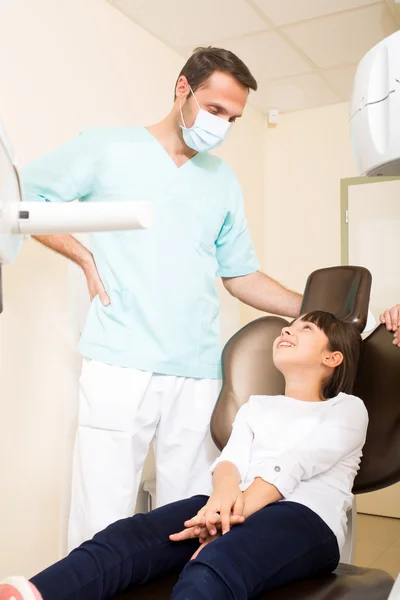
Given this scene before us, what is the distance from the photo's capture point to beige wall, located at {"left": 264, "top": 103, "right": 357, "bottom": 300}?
3.50 meters

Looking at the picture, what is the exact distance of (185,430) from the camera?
169 centimetres

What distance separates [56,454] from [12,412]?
28 centimetres

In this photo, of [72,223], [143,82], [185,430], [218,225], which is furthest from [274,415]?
[143,82]

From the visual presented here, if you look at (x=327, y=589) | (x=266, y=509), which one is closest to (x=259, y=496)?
(x=266, y=509)

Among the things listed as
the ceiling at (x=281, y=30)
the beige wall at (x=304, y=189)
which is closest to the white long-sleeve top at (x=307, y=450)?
the ceiling at (x=281, y=30)

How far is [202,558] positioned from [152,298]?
2.59ft

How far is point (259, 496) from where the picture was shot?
125 centimetres

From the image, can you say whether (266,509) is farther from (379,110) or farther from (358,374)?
(379,110)

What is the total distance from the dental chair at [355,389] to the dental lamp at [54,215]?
78cm

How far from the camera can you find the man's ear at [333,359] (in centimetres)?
145

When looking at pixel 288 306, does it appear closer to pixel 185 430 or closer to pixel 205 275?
pixel 205 275

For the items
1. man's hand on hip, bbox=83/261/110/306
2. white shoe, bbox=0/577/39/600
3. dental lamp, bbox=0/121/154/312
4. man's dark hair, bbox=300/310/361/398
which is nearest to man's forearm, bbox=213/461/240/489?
man's dark hair, bbox=300/310/361/398

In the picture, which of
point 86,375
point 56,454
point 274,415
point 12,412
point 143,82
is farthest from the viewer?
point 143,82

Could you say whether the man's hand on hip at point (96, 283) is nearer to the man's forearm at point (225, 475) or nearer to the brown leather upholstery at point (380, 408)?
the man's forearm at point (225, 475)
